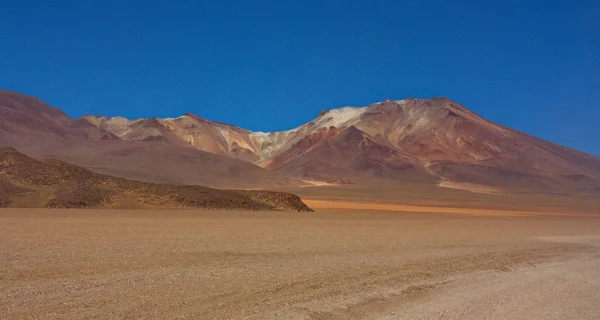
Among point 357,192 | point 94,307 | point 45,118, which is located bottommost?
point 94,307

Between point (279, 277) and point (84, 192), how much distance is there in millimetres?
37165

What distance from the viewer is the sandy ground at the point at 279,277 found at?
1210cm

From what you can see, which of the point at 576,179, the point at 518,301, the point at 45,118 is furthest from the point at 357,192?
the point at 518,301

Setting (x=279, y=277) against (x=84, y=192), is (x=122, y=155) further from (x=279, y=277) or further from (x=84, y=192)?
(x=279, y=277)

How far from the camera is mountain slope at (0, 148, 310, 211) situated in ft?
154

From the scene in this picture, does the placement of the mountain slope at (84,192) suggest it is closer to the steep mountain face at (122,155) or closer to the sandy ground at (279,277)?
the sandy ground at (279,277)

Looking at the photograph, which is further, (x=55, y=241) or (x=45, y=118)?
(x=45, y=118)

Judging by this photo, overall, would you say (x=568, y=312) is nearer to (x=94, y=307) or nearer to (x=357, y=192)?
(x=94, y=307)

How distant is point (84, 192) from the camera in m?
48.6

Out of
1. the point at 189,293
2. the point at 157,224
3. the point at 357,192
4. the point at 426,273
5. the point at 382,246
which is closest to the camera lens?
the point at 189,293

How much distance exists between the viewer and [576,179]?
18975 cm

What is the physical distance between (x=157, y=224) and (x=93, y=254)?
14497 mm

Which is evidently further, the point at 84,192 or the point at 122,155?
the point at 122,155

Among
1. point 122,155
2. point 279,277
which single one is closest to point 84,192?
point 279,277
